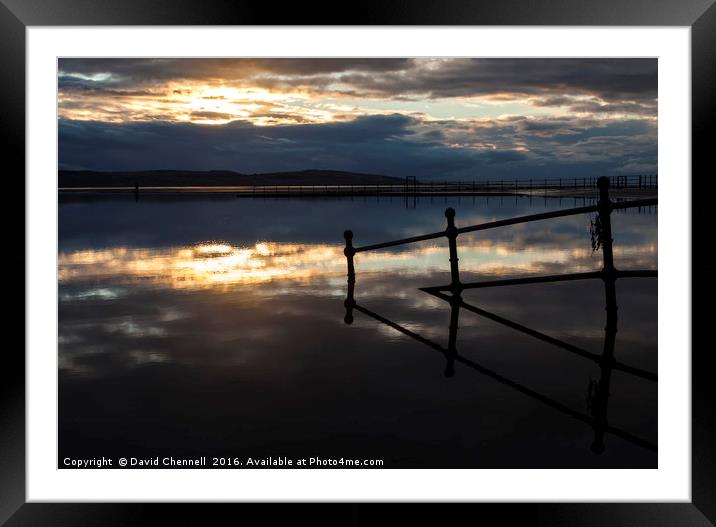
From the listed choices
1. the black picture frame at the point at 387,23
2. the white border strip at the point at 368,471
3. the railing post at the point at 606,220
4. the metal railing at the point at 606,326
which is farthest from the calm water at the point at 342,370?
the railing post at the point at 606,220

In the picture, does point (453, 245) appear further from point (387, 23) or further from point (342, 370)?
point (387, 23)

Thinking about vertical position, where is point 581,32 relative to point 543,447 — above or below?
above

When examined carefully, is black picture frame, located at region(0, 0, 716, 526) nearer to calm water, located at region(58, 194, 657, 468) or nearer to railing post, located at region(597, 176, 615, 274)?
calm water, located at region(58, 194, 657, 468)

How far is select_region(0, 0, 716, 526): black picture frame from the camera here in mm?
3648

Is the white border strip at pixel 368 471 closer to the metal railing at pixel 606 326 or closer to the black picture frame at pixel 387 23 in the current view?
the black picture frame at pixel 387 23

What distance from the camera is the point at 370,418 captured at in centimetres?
462

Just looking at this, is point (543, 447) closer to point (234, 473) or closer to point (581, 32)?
point (234, 473)

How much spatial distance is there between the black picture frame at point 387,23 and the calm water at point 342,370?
42 cm

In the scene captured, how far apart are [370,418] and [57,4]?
307 cm

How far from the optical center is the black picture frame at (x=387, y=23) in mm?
3648

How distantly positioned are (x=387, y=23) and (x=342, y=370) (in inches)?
114

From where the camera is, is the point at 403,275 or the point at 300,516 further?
the point at 403,275

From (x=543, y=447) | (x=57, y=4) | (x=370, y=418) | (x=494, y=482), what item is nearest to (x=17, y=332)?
(x=57, y=4)

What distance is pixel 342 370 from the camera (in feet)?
18.5
